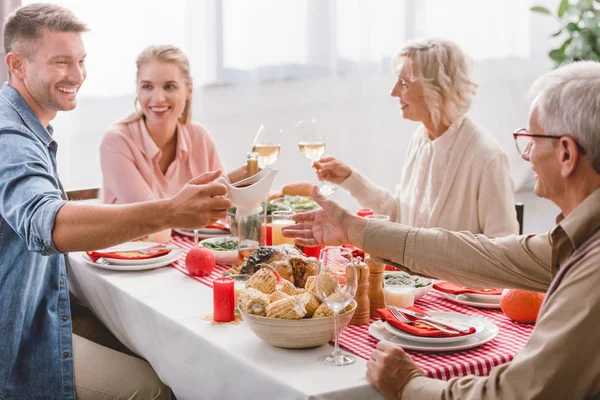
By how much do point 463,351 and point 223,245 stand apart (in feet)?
3.33

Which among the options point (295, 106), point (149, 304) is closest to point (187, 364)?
point (149, 304)

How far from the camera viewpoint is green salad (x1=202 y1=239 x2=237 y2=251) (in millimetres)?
2385

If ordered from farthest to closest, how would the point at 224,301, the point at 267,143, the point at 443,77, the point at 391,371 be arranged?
the point at 443,77 → the point at 267,143 → the point at 224,301 → the point at 391,371

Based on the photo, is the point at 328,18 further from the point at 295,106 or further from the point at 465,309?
the point at 465,309

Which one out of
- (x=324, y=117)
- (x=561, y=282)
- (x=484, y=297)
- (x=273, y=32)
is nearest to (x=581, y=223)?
(x=561, y=282)

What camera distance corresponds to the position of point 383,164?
5.33 m

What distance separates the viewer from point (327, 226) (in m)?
1.95

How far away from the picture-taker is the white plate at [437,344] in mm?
1587

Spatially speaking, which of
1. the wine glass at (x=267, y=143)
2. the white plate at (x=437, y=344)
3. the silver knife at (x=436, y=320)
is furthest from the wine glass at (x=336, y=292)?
the wine glass at (x=267, y=143)

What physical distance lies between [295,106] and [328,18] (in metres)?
0.60

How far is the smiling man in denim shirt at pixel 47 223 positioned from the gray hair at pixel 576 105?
0.80 meters

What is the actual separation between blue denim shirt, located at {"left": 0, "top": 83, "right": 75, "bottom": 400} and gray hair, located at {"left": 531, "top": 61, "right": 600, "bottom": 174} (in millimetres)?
1131

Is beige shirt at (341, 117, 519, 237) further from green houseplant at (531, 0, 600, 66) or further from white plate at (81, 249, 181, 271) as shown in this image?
green houseplant at (531, 0, 600, 66)

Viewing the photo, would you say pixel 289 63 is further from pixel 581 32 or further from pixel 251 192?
pixel 251 192
